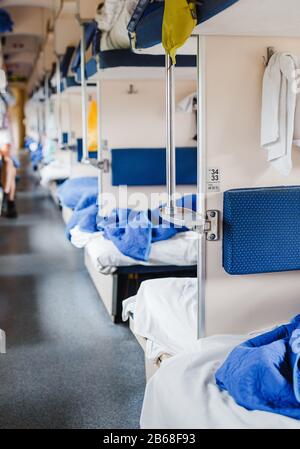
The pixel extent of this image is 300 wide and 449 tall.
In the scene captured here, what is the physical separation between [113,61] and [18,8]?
7.75 m

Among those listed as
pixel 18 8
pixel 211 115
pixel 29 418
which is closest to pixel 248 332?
pixel 211 115

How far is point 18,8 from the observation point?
11398 millimetres

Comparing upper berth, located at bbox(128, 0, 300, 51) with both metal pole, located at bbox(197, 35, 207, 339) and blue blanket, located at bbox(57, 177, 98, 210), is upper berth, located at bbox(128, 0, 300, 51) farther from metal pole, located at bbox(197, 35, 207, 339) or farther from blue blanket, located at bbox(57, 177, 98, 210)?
blue blanket, located at bbox(57, 177, 98, 210)

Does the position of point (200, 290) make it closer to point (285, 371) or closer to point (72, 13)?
point (285, 371)

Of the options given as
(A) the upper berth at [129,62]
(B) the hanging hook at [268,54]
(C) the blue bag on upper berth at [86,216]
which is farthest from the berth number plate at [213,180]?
(C) the blue bag on upper berth at [86,216]

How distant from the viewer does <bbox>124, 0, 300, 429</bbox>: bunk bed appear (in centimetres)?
242

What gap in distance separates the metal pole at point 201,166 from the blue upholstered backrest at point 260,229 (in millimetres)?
111

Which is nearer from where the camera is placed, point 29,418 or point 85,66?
point 29,418

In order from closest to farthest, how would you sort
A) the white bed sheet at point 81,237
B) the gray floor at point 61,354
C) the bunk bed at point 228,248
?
the bunk bed at point 228,248 < the gray floor at point 61,354 < the white bed sheet at point 81,237

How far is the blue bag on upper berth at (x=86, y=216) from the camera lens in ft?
17.4

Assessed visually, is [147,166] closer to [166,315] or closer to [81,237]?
[81,237]

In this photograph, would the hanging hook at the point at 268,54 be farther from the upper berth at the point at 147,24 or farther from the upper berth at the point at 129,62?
the upper berth at the point at 129,62

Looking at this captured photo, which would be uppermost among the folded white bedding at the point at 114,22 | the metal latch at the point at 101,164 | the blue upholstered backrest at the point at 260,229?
the folded white bedding at the point at 114,22

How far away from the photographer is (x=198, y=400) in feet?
7.41
